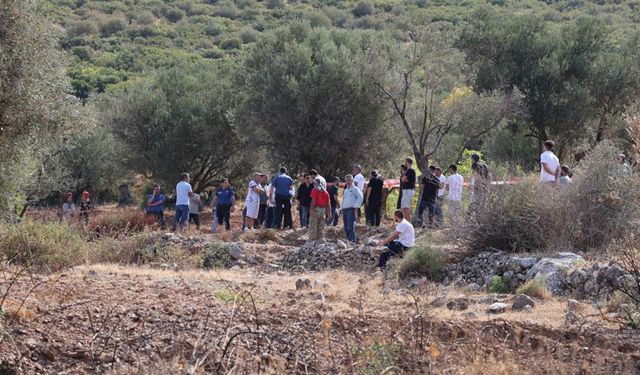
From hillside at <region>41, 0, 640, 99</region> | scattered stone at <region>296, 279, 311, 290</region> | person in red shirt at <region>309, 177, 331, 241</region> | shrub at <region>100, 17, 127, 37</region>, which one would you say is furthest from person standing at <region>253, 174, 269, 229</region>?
shrub at <region>100, 17, 127, 37</region>

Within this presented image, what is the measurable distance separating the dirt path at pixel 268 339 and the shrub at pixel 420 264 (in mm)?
4460

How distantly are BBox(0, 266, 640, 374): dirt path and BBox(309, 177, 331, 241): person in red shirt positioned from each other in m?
8.21

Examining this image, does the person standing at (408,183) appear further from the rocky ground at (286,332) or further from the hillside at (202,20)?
the hillside at (202,20)

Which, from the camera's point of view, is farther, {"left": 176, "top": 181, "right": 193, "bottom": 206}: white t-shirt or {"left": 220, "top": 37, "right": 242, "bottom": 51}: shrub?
{"left": 220, "top": 37, "right": 242, "bottom": 51}: shrub

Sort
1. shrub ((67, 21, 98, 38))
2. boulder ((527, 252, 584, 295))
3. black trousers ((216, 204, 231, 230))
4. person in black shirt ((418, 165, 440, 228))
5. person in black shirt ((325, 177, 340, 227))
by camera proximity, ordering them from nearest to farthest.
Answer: boulder ((527, 252, 584, 295))
person in black shirt ((418, 165, 440, 228))
black trousers ((216, 204, 231, 230))
person in black shirt ((325, 177, 340, 227))
shrub ((67, 21, 98, 38))

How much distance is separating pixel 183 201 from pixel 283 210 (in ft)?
7.58

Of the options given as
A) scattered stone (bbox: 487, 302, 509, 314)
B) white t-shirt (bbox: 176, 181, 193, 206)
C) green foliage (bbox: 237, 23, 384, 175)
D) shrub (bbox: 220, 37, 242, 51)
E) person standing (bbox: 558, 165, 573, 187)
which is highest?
shrub (bbox: 220, 37, 242, 51)

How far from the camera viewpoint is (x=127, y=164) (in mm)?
34250

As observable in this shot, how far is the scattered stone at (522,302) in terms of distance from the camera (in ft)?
37.1

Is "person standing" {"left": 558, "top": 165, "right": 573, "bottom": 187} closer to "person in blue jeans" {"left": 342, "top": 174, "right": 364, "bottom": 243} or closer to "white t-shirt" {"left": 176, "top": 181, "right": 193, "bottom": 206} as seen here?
"person in blue jeans" {"left": 342, "top": 174, "right": 364, "bottom": 243}

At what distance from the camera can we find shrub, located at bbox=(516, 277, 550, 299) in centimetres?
1246

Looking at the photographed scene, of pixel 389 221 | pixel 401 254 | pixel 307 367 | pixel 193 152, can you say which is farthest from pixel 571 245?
pixel 193 152

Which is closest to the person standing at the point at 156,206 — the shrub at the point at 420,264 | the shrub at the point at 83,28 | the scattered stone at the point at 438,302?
the shrub at the point at 420,264

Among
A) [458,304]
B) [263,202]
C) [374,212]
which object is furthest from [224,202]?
[458,304]
